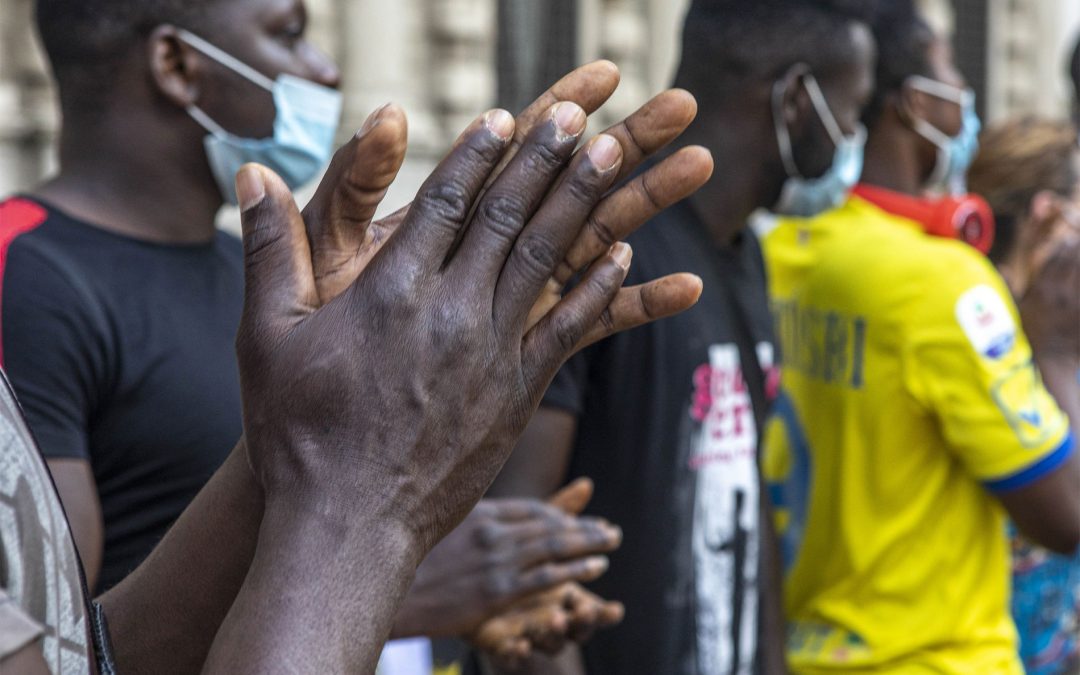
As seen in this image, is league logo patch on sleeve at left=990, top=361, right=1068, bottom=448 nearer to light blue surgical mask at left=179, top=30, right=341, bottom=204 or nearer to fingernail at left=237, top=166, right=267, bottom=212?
light blue surgical mask at left=179, top=30, right=341, bottom=204

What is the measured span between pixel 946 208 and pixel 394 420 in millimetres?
2592

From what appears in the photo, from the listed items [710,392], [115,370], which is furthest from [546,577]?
[115,370]

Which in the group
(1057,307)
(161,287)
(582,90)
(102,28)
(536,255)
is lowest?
(1057,307)

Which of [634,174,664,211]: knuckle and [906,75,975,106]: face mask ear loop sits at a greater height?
[634,174,664,211]: knuckle

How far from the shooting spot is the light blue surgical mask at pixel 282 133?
105 inches

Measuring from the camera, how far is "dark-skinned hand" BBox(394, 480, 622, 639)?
2.42 metres

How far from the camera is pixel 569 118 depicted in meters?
1.26

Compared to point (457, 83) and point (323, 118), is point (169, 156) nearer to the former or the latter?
point (323, 118)

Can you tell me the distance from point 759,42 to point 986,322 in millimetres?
789

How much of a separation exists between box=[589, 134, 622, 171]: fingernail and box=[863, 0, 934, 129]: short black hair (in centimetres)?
275

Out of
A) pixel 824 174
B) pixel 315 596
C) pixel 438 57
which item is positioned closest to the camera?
pixel 315 596

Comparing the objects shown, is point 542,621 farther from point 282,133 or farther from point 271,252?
point 271,252

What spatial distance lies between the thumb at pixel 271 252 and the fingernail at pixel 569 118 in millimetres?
240

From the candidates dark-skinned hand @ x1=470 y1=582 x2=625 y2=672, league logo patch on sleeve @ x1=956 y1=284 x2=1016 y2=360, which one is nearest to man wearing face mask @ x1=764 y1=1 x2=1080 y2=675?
league logo patch on sleeve @ x1=956 y1=284 x2=1016 y2=360
